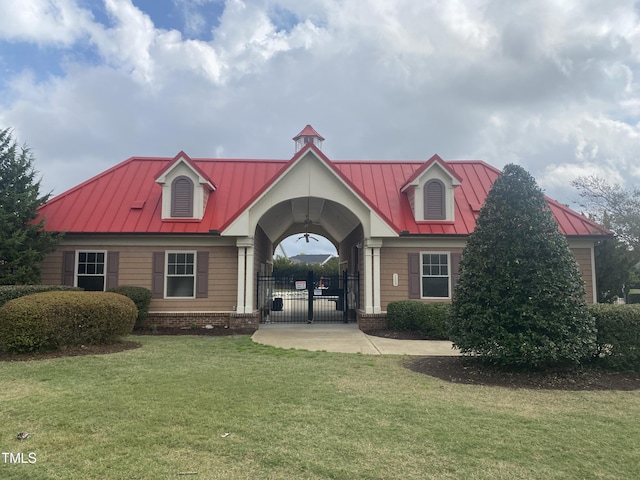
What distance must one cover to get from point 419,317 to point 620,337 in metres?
5.93

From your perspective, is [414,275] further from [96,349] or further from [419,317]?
[96,349]

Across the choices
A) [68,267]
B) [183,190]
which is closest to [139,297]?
[68,267]

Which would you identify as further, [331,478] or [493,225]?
[493,225]

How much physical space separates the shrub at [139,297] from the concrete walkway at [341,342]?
3.71 m

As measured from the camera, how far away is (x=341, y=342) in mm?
11953

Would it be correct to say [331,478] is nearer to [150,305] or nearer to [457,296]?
[457,296]

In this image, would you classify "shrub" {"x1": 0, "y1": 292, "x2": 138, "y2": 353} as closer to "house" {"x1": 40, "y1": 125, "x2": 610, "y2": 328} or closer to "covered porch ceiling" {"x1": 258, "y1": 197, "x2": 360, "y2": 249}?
"house" {"x1": 40, "y1": 125, "x2": 610, "y2": 328}

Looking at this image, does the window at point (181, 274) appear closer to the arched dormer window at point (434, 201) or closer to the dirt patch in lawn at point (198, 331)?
the dirt patch in lawn at point (198, 331)

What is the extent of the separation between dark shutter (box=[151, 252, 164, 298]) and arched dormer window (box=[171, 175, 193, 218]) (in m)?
1.55

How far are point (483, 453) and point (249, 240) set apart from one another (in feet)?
36.2

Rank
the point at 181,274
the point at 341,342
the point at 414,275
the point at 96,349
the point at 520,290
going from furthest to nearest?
1. the point at 414,275
2. the point at 181,274
3. the point at 341,342
4. the point at 96,349
5. the point at 520,290

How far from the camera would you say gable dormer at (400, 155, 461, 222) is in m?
15.7

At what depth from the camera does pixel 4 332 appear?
9086mm

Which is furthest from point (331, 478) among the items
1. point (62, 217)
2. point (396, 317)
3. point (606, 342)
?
point (62, 217)
